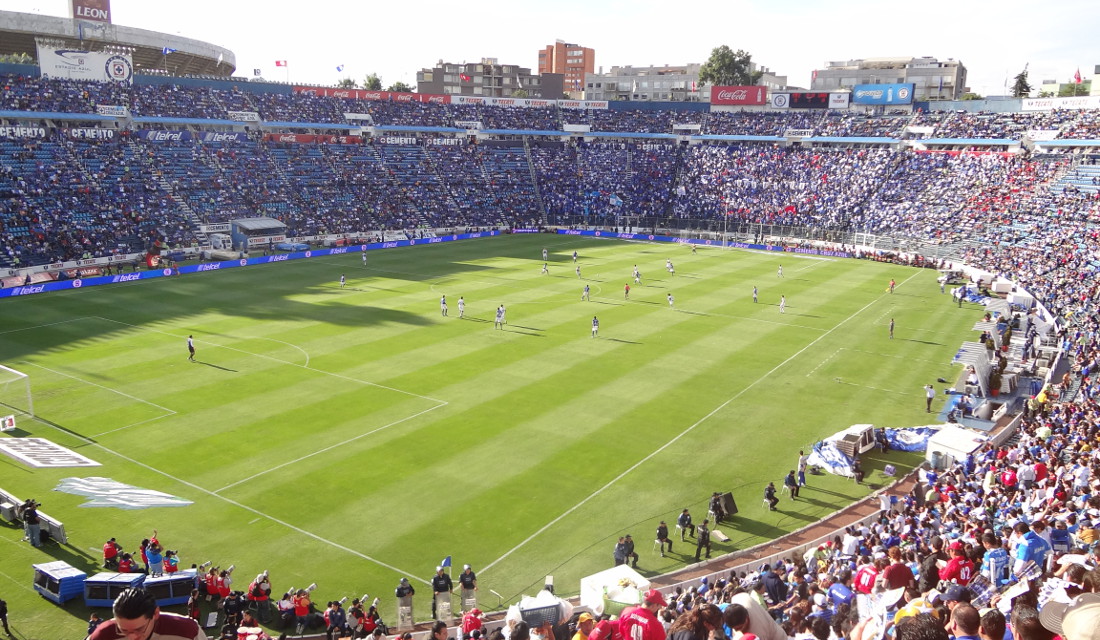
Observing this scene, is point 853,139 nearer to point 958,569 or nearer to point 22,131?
point 22,131

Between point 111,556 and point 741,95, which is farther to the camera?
point 741,95

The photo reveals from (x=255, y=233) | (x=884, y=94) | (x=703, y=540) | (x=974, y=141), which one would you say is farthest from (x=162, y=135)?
(x=974, y=141)

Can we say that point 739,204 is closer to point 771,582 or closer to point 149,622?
point 771,582

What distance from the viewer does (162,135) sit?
7862 cm

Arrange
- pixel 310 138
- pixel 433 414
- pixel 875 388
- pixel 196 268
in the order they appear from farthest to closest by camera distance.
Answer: pixel 310 138 → pixel 196 268 → pixel 875 388 → pixel 433 414

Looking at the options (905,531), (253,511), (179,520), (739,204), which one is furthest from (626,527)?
(739,204)

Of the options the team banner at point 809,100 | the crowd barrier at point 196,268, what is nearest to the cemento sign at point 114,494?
the crowd barrier at point 196,268

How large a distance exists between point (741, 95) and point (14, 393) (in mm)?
102152

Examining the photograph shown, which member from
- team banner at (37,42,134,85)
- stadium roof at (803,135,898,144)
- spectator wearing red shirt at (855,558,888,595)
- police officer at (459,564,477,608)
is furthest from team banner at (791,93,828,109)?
spectator wearing red shirt at (855,558,888,595)

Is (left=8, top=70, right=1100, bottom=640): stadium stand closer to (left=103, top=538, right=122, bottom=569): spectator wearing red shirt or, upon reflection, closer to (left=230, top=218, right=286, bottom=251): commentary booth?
(left=230, top=218, right=286, bottom=251): commentary booth

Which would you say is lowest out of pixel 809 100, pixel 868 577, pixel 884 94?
pixel 868 577

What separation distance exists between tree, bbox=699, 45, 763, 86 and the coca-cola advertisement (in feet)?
137

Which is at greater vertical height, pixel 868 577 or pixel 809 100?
pixel 809 100

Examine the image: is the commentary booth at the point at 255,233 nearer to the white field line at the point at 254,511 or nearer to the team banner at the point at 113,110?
the team banner at the point at 113,110
